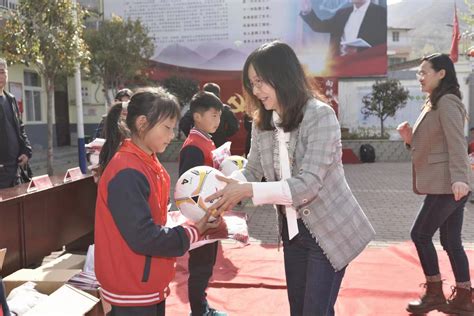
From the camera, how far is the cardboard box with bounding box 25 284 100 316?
2514 millimetres

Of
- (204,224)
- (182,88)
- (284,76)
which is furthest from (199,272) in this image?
(182,88)

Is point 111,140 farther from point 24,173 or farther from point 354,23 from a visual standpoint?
point 354,23

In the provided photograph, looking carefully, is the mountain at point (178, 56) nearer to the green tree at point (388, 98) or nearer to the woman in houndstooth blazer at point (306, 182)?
the green tree at point (388, 98)

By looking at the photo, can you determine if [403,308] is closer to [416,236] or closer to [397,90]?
[416,236]

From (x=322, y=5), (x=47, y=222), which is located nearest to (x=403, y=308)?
(x=47, y=222)

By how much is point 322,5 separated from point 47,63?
12.6m

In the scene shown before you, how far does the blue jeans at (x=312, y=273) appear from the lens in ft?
6.66

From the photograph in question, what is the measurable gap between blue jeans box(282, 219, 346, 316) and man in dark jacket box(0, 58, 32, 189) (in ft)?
10.8

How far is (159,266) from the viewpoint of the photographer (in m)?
2.01

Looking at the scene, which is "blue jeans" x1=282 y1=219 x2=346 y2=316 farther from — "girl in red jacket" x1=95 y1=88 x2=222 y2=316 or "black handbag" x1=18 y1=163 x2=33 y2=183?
"black handbag" x1=18 y1=163 x2=33 y2=183

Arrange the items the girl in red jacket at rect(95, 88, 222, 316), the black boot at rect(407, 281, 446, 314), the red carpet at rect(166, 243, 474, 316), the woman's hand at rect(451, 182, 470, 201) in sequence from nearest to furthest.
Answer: the girl in red jacket at rect(95, 88, 222, 316) < the woman's hand at rect(451, 182, 470, 201) < the black boot at rect(407, 281, 446, 314) < the red carpet at rect(166, 243, 474, 316)

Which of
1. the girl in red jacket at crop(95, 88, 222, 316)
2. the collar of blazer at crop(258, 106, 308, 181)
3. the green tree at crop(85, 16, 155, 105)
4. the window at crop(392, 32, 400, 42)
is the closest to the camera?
the girl in red jacket at crop(95, 88, 222, 316)

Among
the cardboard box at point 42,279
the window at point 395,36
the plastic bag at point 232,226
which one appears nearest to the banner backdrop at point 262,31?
the cardboard box at point 42,279

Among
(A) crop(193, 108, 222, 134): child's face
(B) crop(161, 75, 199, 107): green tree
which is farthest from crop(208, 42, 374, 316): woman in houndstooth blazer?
(B) crop(161, 75, 199, 107): green tree
